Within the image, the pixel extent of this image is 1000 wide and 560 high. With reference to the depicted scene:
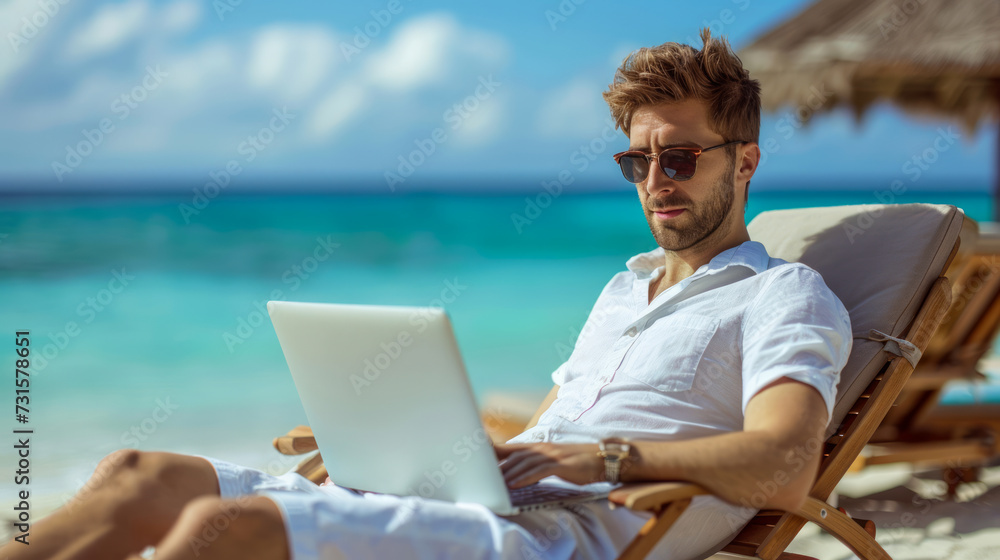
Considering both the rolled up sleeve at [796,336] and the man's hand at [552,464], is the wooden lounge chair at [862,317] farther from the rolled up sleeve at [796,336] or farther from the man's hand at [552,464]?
the rolled up sleeve at [796,336]

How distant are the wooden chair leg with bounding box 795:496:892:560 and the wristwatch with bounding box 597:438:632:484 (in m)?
0.54

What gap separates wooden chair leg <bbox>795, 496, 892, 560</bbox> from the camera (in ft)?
6.30

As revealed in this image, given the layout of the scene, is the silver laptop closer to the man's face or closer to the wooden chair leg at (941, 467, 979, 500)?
the man's face

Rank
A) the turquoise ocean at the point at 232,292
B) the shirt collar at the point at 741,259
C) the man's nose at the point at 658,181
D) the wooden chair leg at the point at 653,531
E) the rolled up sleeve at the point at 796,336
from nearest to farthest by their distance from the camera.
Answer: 1. the wooden chair leg at the point at 653,531
2. the rolled up sleeve at the point at 796,336
3. the shirt collar at the point at 741,259
4. the man's nose at the point at 658,181
5. the turquoise ocean at the point at 232,292

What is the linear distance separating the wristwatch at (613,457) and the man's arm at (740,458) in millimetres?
18

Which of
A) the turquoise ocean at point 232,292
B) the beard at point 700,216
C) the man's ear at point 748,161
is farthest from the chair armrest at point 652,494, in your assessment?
the turquoise ocean at point 232,292

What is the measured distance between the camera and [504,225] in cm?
2425

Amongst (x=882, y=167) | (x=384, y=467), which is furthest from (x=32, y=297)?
(x=882, y=167)

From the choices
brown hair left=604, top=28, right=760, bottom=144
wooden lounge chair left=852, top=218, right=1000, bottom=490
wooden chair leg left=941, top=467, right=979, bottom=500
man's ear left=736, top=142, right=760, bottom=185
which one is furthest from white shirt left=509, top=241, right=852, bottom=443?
wooden chair leg left=941, top=467, right=979, bottom=500

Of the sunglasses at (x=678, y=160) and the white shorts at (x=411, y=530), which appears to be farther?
the sunglasses at (x=678, y=160)

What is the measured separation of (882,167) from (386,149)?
2553 centimetres

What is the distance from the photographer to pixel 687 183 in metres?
2.24

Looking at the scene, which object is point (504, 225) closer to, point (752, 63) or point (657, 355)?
point (752, 63)

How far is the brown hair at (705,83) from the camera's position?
222cm
